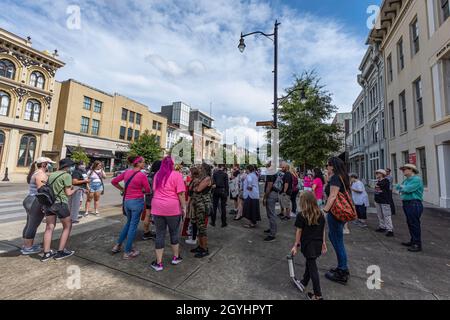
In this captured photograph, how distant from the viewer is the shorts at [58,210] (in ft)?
12.4

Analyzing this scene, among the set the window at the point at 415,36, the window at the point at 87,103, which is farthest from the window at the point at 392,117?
the window at the point at 87,103

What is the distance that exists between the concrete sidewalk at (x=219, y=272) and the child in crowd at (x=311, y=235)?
40cm

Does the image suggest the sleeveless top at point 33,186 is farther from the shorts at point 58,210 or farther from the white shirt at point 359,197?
the white shirt at point 359,197

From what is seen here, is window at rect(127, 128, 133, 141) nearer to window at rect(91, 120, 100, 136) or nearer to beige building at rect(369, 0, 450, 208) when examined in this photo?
window at rect(91, 120, 100, 136)

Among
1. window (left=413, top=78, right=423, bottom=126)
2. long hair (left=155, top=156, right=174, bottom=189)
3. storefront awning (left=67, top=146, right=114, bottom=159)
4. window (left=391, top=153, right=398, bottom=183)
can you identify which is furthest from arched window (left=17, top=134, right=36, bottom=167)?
window (left=391, top=153, right=398, bottom=183)

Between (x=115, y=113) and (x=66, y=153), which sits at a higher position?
(x=115, y=113)

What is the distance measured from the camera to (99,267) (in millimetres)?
3605

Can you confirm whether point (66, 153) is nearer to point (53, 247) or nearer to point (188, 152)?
point (188, 152)

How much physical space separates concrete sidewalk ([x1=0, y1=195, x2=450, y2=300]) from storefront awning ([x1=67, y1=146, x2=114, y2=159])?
28.3m

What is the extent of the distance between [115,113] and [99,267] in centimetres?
3713

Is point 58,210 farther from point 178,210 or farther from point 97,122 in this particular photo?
point 97,122

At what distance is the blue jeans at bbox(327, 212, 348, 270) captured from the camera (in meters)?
3.35

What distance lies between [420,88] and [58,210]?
16.8 m
